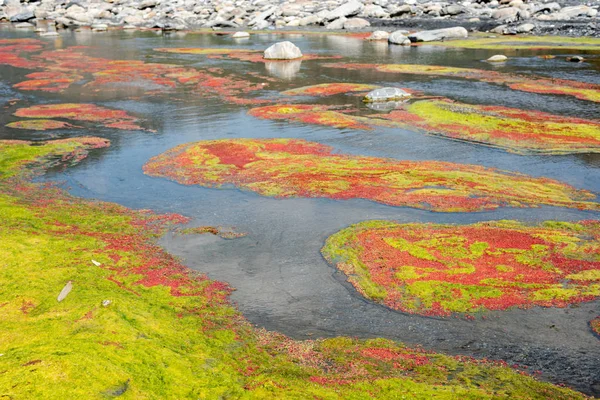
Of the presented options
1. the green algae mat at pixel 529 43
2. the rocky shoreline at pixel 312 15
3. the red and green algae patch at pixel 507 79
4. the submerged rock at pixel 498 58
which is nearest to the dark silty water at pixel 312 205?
the red and green algae patch at pixel 507 79

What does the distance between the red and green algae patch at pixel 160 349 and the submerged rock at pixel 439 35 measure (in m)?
61.8

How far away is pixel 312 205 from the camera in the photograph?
2177 centimetres

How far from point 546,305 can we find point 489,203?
293 inches

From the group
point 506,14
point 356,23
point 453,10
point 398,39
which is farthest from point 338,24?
point 506,14

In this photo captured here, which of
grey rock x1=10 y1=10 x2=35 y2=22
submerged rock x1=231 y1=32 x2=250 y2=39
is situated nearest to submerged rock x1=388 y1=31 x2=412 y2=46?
submerged rock x1=231 y1=32 x2=250 y2=39

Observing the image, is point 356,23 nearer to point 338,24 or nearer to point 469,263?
point 338,24

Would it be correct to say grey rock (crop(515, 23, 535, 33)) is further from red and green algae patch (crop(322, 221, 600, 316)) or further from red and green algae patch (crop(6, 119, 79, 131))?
red and green algae patch (crop(322, 221, 600, 316))

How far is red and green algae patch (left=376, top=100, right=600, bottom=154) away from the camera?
95.9 ft

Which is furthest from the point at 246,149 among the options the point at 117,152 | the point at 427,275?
the point at 427,275

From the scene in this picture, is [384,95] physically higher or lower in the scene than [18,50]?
lower

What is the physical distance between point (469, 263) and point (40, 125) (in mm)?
27546

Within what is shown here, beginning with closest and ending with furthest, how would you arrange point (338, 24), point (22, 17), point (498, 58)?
point (498, 58) < point (338, 24) < point (22, 17)

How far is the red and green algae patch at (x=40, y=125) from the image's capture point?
33812 mm

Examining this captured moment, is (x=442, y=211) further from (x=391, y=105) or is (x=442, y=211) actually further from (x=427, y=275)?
(x=391, y=105)
